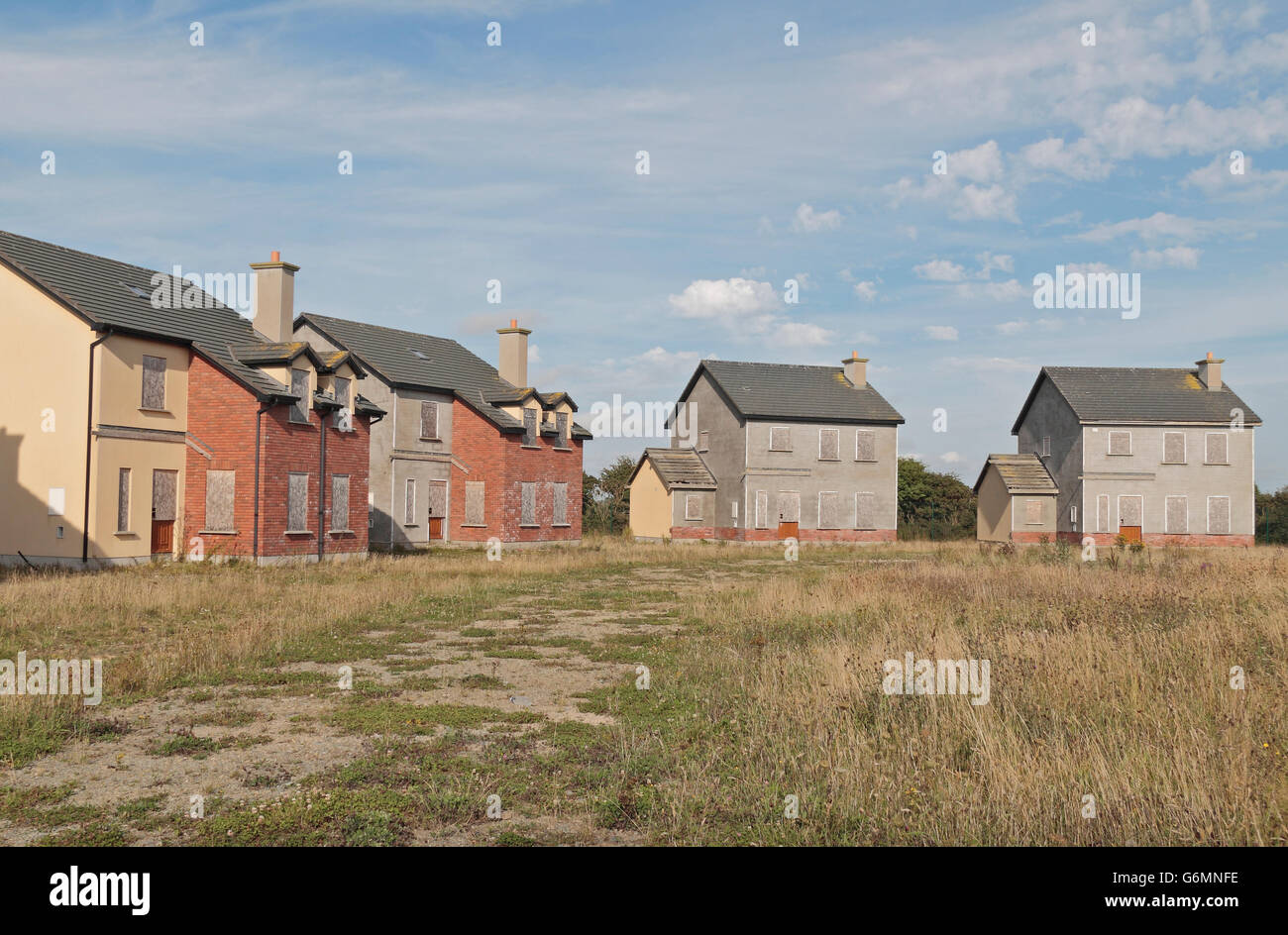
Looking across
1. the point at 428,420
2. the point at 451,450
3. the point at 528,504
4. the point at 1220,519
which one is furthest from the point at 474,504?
the point at 1220,519

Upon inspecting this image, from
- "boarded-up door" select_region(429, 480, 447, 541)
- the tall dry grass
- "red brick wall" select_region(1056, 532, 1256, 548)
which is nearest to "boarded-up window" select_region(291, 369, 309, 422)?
"boarded-up door" select_region(429, 480, 447, 541)

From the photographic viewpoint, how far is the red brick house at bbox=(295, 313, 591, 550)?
36.3m

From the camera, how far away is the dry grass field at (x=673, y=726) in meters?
5.74

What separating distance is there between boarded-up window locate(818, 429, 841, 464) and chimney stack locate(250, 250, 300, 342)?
2619 cm

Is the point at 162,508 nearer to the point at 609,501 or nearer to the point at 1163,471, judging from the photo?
the point at 609,501

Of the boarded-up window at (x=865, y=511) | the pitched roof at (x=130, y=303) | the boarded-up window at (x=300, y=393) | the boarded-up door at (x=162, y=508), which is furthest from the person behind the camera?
the boarded-up window at (x=865, y=511)

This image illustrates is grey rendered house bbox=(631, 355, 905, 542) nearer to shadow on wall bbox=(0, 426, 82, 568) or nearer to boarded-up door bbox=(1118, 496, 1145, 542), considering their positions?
boarded-up door bbox=(1118, 496, 1145, 542)

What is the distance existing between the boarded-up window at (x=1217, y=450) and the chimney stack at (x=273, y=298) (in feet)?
136

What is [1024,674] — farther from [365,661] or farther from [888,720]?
[365,661]

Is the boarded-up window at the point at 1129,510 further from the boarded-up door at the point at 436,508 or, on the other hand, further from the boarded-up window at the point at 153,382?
the boarded-up window at the point at 153,382

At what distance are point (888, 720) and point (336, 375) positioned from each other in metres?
25.3

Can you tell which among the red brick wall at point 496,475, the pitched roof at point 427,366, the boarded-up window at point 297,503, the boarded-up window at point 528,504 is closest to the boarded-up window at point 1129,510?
the pitched roof at point 427,366
